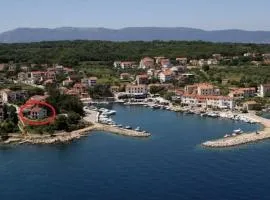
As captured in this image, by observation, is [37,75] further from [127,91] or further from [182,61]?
[182,61]

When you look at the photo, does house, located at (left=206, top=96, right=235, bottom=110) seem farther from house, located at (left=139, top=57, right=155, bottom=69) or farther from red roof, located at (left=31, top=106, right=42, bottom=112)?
house, located at (left=139, top=57, right=155, bottom=69)

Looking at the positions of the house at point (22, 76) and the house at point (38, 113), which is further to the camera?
the house at point (22, 76)

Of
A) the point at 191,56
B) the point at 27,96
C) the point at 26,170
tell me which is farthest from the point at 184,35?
the point at 26,170

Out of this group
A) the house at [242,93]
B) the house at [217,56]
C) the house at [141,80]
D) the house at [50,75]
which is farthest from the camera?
the house at [217,56]

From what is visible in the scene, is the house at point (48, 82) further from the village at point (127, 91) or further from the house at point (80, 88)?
the house at point (80, 88)

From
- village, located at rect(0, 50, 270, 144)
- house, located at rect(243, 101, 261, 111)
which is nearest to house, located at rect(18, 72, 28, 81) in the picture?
village, located at rect(0, 50, 270, 144)

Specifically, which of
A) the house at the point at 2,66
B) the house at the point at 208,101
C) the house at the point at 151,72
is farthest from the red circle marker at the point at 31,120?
the house at the point at 2,66
